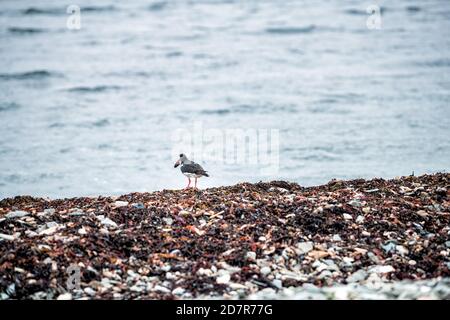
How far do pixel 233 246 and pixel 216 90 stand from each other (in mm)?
14976

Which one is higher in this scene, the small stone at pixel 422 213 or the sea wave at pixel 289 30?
the sea wave at pixel 289 30

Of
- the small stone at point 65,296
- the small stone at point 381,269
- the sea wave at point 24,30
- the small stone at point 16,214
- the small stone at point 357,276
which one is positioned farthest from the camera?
the sea wave at point 24,30

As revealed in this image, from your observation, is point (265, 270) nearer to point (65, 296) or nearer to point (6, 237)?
point (65, 296)

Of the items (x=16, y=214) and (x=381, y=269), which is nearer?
(x=381, y=269)

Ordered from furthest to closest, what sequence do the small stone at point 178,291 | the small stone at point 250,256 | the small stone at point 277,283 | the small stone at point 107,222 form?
the small stone at point 107,222 < the small stone at point 250,256 < the small stone at point 277,283 < the small stone at point 178,291

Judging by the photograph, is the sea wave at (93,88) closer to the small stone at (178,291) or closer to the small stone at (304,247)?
the small stone at (304,247)

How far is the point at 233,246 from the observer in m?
7.88

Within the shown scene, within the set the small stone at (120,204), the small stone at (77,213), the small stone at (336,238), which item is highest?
the small stone at (120,204)

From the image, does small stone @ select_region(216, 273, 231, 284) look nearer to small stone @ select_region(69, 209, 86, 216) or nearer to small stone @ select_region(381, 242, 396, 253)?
small stone @ select_region(381, 242, 396, 253)

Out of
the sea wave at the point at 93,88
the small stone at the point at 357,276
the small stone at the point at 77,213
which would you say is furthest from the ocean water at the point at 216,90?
the small stone at the point at 357,276

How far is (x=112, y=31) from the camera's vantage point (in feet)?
107

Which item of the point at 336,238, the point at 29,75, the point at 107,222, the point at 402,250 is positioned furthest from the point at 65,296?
the point at 29,75
